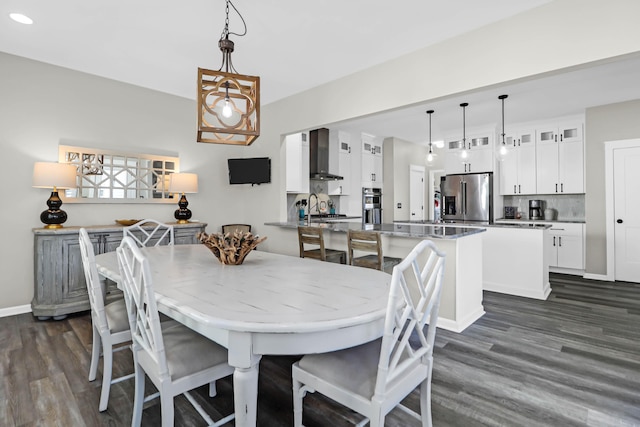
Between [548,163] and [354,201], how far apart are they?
11.1 feet

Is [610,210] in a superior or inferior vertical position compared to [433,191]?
inferior

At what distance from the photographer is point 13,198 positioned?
330 centimetres

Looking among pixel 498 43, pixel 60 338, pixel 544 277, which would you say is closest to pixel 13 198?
pixel 60 338

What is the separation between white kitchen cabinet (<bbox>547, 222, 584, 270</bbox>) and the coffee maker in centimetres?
61

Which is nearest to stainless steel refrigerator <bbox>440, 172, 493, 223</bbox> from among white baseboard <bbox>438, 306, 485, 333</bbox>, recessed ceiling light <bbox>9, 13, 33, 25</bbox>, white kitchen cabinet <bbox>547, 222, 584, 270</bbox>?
white kitchen cabinet <bbox>547, 222, 584, 270</bbox>

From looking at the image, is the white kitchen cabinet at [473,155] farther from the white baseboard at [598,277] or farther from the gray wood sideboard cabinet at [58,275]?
the gray wood sideboard cabinet at [58,275]

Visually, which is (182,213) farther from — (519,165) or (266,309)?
(519,165)

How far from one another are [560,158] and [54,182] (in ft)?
23.0

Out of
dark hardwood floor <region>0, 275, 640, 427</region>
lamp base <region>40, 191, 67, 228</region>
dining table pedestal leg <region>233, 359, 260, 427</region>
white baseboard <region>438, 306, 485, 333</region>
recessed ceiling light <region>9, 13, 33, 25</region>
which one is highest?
recessed ceiling light <region>9, 13, 33, 25</region>

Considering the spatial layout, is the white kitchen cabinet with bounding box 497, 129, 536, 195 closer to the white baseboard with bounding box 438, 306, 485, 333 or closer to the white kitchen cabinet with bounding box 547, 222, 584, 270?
the white kitchen cabinet with bounding box 547, 222, 584, 270

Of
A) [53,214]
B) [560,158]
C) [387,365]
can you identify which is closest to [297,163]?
[53,214]

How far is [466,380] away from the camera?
2057mm

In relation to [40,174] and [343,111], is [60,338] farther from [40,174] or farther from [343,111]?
[343,111]

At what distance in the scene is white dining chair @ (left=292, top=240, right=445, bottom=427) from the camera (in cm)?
110
